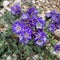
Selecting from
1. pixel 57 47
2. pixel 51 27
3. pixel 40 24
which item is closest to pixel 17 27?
pixel 40 24

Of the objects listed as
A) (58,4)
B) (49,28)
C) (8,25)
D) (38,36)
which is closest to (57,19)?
(49,28)

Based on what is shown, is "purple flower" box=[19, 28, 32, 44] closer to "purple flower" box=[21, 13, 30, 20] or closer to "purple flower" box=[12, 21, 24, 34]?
"purple flower" box=[12, 21, 24, 34]

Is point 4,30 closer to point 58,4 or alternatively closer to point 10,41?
point 10,41

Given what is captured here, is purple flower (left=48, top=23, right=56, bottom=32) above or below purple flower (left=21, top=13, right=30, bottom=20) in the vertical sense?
below

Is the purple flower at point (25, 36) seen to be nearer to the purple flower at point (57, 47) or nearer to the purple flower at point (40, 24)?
the purple flower at point (40, 24)

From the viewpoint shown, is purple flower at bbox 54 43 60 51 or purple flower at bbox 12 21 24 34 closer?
purple flower at bbox 12 21 24 34

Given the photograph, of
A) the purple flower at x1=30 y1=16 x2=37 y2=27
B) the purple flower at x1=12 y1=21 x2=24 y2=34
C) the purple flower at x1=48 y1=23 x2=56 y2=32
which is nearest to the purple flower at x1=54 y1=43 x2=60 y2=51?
the purple flower at x1=48 y1=23 x2=56 y2=32

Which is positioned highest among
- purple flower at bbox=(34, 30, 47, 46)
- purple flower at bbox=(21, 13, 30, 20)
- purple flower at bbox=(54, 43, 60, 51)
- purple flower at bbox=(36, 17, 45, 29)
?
purple flower at bbox=(21, 13, 30, 20)
